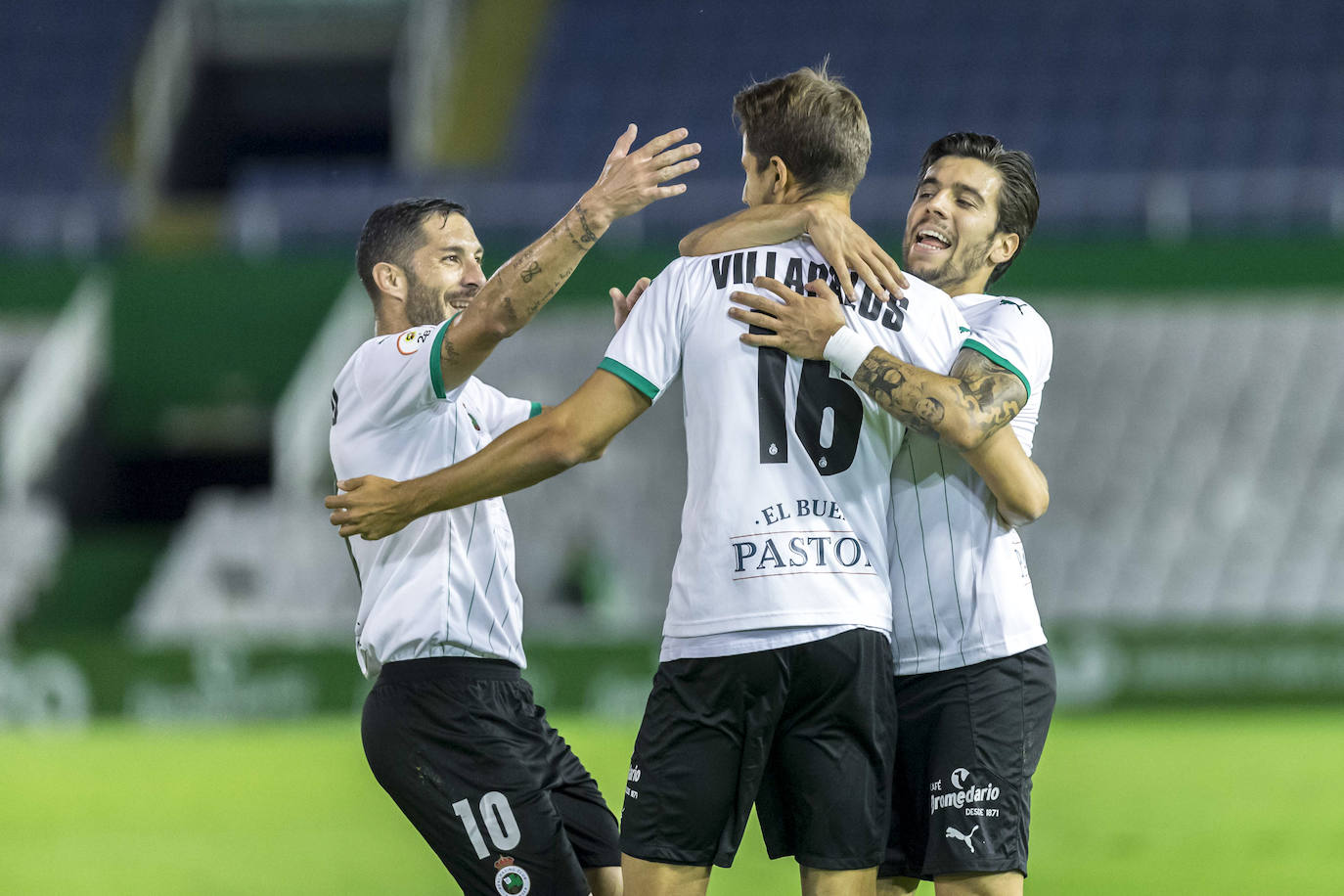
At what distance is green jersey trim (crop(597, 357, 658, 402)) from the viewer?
3.36 metres

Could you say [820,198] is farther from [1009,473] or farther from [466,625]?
[466,625]

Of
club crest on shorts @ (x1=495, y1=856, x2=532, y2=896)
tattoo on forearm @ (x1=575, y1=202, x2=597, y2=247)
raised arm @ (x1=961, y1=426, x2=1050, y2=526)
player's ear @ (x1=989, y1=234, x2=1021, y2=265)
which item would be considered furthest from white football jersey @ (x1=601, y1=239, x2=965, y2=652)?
club crest on shorts @ (x1=495, y1=856, x2=532, y2=896)

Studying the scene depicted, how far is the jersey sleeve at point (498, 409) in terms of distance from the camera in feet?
14.0

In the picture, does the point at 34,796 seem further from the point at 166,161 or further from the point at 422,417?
the point at 166,161

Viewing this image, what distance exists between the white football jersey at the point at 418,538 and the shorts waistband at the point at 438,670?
2 cm

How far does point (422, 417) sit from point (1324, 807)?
18.3 ft

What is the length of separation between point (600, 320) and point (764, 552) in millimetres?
11901

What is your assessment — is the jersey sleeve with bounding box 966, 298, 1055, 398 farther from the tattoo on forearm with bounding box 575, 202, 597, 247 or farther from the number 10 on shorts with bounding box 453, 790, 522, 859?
the number 10 on shorts with bounding box 453, 790, 522, 859

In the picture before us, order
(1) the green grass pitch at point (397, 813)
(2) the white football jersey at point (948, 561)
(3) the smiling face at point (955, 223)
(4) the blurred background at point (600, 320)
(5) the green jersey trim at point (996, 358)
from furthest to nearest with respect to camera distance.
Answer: (4) the blurred background at point (600, 320), (1) the green grass pitch at point (397, 813), (3) the smiling face at point (955, 223), (2) the white football jersey at point (948, 561), (5) the green jersey trim at point (996, 358)

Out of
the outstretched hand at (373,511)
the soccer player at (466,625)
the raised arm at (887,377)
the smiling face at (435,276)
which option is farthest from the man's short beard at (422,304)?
the raised arm at (887,377)

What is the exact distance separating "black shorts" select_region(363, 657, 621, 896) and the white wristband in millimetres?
1218

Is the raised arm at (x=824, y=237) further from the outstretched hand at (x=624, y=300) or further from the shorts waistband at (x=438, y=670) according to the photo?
the shorts waistband at (x=438, y=670)

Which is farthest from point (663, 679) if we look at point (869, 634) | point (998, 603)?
point (998, 603)

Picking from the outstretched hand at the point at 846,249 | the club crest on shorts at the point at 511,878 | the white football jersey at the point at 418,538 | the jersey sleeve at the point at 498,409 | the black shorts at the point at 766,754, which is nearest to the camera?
the black shorts at the point at 766,754
